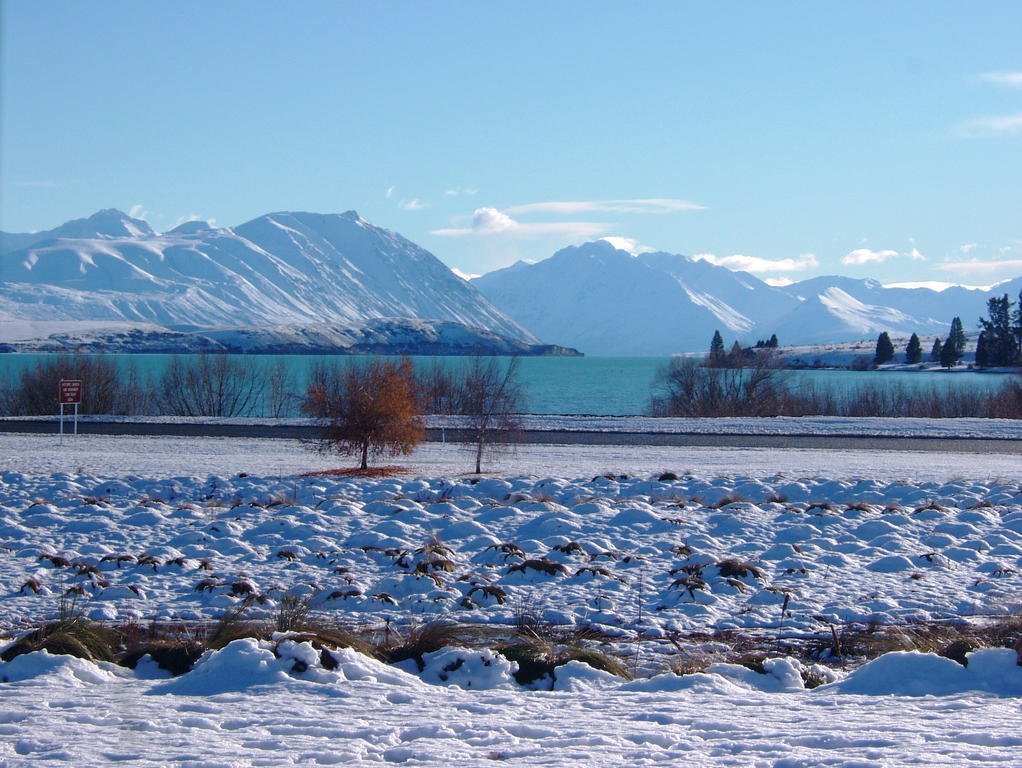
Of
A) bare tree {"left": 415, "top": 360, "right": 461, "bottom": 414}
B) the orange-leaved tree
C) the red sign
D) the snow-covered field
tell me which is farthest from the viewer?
bare tree {"left": 415, "top": 360, "right": 461, "bottom": 414}

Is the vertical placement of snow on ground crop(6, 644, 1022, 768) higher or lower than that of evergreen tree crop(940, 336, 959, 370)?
lower

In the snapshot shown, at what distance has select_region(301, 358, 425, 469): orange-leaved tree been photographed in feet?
71.1

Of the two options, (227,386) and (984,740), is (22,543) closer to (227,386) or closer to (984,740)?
(984,740)

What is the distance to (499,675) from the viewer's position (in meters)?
6.93

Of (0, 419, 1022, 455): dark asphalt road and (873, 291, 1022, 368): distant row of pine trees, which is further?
(873, 291, 1022, 368): distant row of pine trees

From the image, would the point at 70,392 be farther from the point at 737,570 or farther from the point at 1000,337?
the point at 1000,337

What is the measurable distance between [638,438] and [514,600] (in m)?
23.4

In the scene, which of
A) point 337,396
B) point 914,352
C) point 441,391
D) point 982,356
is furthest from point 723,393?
point 914,352

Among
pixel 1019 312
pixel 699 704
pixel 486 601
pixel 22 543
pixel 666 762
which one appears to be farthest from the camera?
pixel 1019 312

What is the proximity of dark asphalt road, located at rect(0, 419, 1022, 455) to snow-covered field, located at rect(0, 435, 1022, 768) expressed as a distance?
1039cm

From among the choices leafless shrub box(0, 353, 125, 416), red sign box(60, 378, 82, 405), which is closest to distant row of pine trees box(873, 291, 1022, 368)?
leafless shrub box(0, 353, 125, 416)

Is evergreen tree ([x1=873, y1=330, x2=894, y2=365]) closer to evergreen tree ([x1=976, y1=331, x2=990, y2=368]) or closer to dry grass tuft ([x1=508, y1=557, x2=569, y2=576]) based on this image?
evergreen tree ([x1=976, y1=331, x2=990, y2=368])

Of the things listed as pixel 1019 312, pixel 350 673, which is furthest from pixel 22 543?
pixel 1019 312

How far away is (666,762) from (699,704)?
1.17 metres
